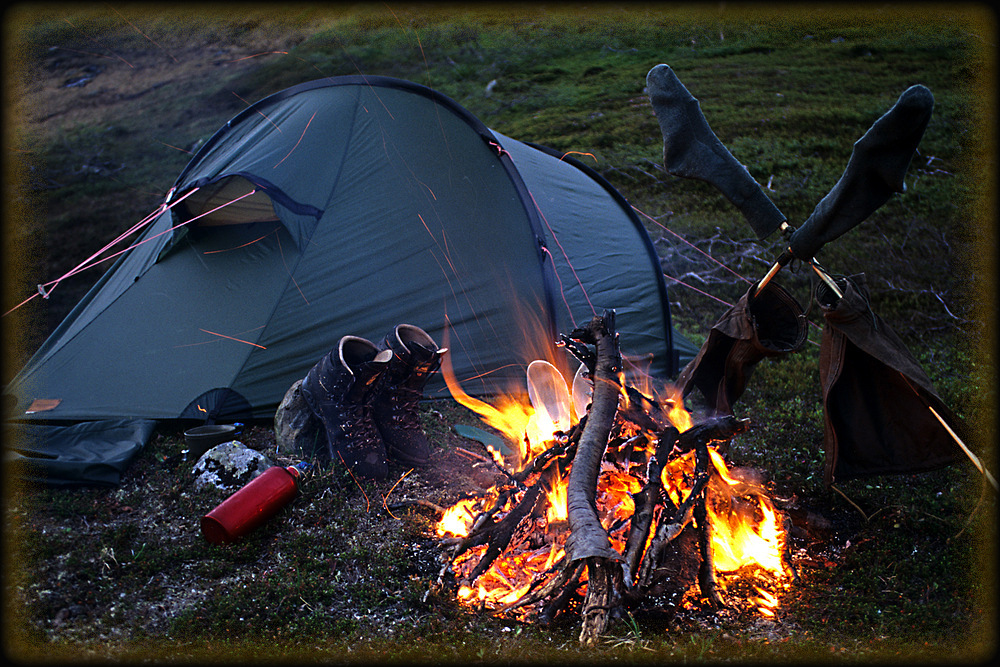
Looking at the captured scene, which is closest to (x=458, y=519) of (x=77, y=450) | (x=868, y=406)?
(x=868, y=406)

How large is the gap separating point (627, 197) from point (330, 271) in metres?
6.75

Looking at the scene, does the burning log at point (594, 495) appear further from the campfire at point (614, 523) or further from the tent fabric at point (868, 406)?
the tent fabric at point (868, 406)

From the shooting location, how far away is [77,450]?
4.43 meters

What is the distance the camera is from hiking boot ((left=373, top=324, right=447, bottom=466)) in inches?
166

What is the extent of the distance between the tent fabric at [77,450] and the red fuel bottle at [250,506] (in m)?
1.15

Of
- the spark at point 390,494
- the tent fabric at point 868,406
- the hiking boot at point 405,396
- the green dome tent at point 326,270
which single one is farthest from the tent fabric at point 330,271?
the tent fabric at point 868,406

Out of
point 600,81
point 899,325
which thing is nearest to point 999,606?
point 899,325

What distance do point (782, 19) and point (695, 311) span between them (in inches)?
530

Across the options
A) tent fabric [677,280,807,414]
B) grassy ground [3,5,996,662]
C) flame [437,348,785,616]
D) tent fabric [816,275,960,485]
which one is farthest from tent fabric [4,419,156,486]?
tent fabric [816,275,960,485]

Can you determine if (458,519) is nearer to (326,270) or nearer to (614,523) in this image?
(614,523)

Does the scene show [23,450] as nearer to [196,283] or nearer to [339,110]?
[196,283]

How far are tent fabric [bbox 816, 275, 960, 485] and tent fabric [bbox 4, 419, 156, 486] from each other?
4373mm

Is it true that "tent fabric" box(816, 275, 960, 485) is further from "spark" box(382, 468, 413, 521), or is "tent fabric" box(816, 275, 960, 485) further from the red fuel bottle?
the red fuel bottle

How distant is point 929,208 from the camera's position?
30.6 feet
